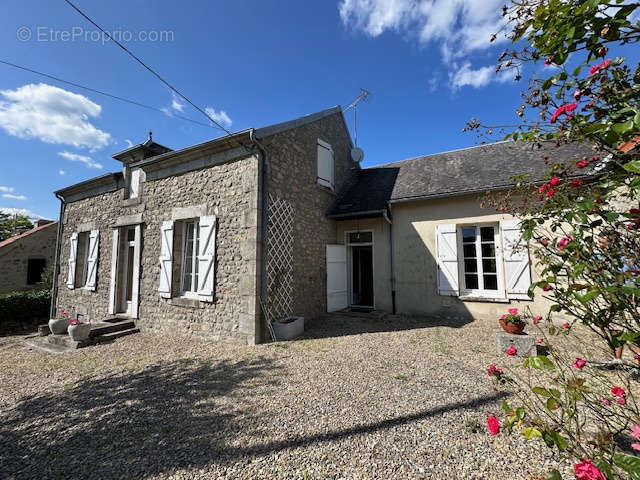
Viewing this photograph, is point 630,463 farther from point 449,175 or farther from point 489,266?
point 449,175

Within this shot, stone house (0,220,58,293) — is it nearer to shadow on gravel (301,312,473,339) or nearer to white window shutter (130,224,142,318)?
white window shutter (130,224,142,318)

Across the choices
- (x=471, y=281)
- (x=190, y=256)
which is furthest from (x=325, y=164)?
Result: (x=471, y=281)

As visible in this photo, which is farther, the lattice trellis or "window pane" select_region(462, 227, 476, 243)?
"window pane" select_region(462, 227, 476, 243)

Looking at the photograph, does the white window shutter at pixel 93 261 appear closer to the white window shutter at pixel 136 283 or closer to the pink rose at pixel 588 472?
the white window shutter at pixel 136 283

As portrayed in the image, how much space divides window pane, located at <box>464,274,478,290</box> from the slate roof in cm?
207

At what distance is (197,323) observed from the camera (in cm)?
608

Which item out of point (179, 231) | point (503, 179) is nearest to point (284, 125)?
point (179, 231)

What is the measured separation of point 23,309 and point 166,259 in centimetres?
736

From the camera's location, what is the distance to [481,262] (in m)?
6.82

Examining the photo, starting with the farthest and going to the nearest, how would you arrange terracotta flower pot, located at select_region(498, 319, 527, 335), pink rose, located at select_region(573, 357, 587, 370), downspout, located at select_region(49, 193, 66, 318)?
downspout, located at select_region(49, 193, 66, 318)
terracotta flower pot, located at select_region(498, 319, 527, 335)
pink rose, located at select_region(573, 357, 587, 370)

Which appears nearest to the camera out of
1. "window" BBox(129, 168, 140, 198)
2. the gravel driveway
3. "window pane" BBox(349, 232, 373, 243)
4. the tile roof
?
the gravel driveway

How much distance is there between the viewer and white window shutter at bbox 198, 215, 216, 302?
590 centimetres

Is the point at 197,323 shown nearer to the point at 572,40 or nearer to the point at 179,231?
the point at 179,231

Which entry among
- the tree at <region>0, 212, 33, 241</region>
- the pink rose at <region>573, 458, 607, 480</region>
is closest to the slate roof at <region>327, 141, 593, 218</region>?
the pink rose at <region>573, 458, 607, 480</region>
